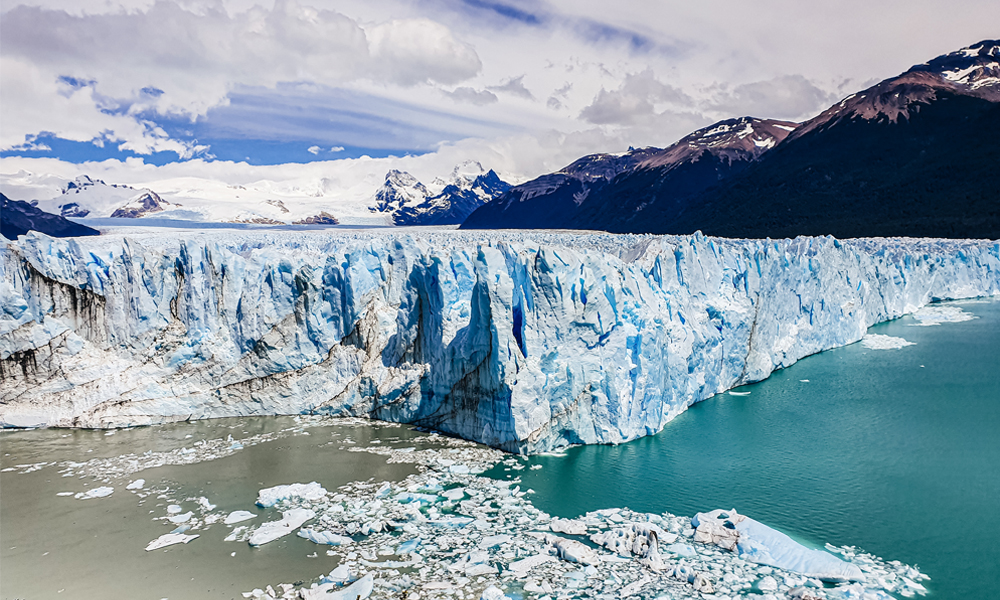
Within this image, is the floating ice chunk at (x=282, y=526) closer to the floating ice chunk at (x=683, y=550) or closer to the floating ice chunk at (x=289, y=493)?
the floating ice chunk at (x=289, y=493)

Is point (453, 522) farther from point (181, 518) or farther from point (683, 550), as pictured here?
point (181, 518)

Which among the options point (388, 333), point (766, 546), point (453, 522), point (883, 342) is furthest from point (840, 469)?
point (883, 342)

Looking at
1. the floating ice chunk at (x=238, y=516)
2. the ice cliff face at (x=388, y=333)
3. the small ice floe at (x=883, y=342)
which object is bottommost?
the floating ice chunk at (x=238, y=516)

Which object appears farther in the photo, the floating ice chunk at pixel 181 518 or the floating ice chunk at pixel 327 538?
the floating ice chunk at pixel 181 518

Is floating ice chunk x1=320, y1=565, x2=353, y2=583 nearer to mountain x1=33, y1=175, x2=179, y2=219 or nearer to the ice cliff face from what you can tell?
the ice cliff face

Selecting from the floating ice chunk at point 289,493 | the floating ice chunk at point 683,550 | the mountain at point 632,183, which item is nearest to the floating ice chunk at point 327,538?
the floating ice chunk at point 289,493
